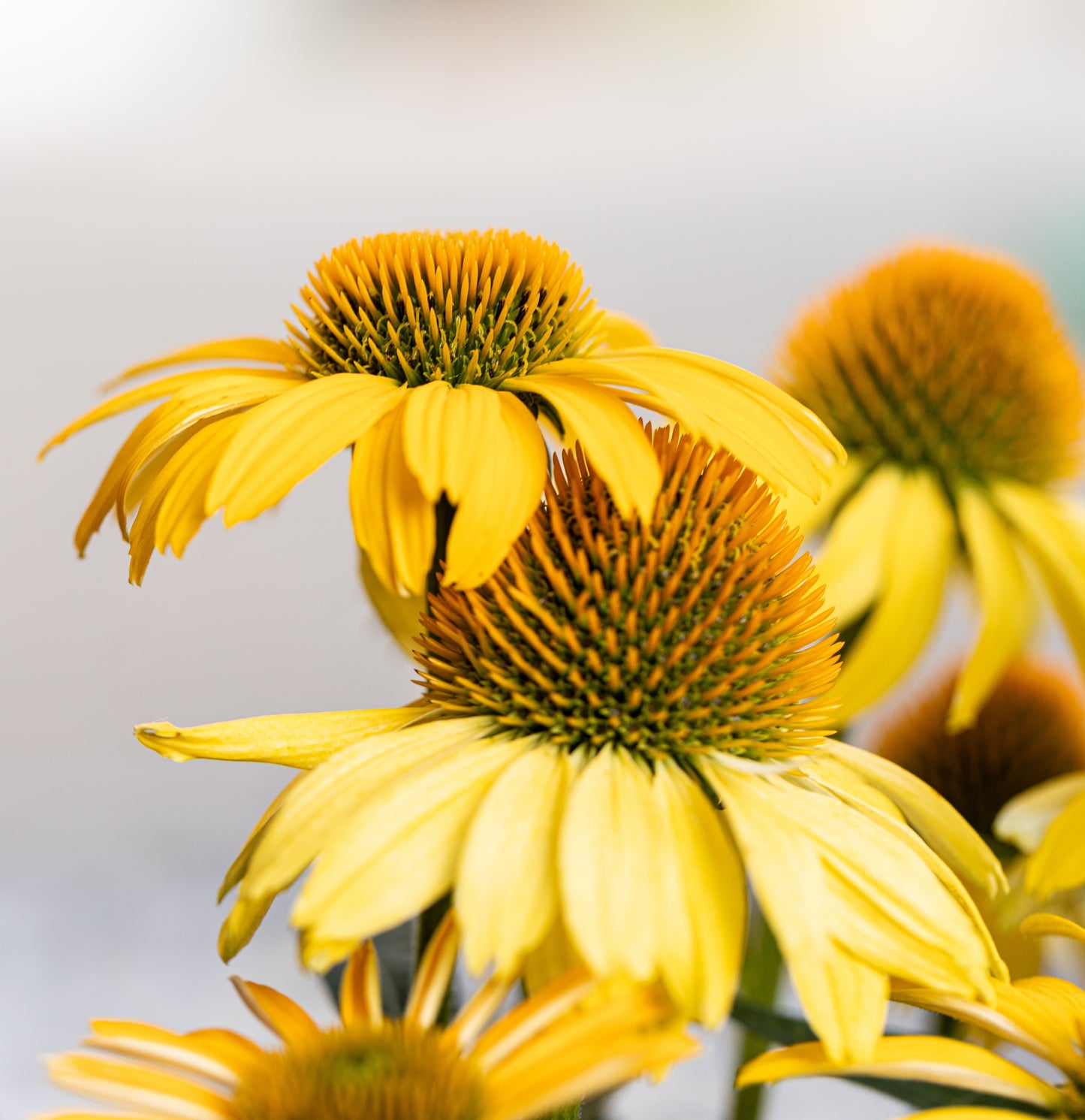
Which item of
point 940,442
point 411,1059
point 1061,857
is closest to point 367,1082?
point 411,1059

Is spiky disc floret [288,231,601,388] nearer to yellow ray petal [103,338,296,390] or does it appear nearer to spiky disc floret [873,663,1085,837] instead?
yellow ray petal [103,338,296,390]

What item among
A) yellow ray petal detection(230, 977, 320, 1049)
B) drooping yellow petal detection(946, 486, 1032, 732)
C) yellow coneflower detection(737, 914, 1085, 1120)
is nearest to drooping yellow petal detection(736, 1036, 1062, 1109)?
yellow coneflower detection(737, 914, 1085, 1120)

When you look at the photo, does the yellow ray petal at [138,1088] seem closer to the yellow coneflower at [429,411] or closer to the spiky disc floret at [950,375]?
the yellow coneflower at [429,411]

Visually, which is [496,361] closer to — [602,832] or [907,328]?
[602,832]

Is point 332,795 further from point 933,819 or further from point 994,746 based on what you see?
point 994,746

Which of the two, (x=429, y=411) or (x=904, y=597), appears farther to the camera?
(x=904, y=597)

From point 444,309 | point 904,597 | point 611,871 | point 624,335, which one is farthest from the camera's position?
point 904,597
